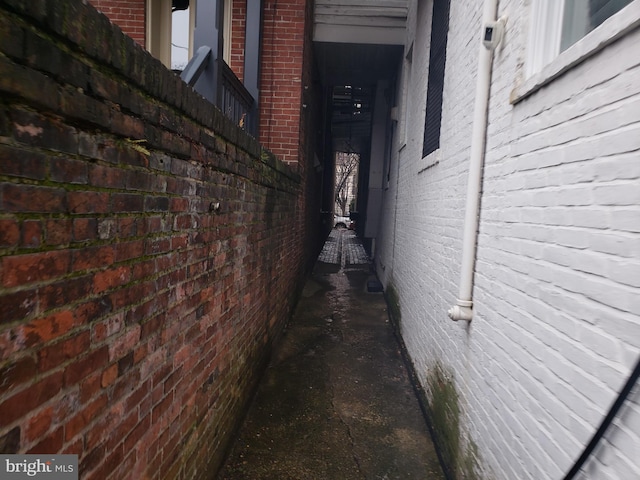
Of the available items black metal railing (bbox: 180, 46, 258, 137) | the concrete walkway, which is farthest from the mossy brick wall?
black metal railing (bbox: 180, 46, 258, 137)

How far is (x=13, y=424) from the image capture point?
92cm

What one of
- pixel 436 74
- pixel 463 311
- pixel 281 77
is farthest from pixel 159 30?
pixel 463 311

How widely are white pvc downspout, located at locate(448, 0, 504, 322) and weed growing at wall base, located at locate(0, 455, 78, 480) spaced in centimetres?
216

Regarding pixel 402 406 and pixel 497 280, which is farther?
pixel 402 406

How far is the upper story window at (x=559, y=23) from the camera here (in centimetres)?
146

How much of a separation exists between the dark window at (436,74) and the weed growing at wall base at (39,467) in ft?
12.6

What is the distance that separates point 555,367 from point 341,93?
39.4ft

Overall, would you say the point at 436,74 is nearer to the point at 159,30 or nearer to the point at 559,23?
the point at 559,23

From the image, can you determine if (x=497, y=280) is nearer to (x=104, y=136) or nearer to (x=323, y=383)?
(x=104, y=136)

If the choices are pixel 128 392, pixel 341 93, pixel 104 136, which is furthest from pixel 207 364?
pixel 341 93

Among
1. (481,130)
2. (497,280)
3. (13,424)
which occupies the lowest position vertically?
(13,424)

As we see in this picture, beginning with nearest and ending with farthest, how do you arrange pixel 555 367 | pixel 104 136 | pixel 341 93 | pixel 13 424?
1. pixel 13 424
2. pixel 104 136
3. pixel 555 367
4. pixel 341 93

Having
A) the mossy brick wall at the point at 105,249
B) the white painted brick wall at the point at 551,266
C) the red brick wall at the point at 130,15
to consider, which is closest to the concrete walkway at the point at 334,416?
the mossy brick wall at the point at 105,249

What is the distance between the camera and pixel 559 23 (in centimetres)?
171
